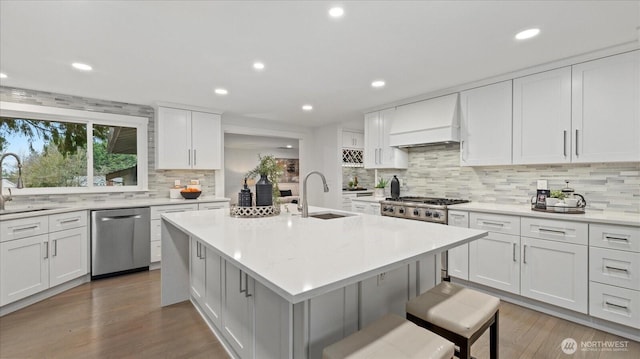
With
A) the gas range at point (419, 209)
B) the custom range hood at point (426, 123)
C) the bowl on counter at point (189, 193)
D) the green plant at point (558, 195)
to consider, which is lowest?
the gas range at point (419, 209)

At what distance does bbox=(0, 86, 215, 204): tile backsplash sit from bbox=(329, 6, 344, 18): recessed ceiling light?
357 cm

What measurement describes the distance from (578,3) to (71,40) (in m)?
3.57

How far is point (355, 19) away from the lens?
197 centimetres

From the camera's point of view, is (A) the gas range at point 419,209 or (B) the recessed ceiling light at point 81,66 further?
(A) the gas range at point 419,209

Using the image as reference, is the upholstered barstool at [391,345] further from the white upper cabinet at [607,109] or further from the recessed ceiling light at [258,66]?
the white upper cabinet at [607,109]

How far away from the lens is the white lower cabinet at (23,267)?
2566mm

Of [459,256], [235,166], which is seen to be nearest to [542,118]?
[459,256]

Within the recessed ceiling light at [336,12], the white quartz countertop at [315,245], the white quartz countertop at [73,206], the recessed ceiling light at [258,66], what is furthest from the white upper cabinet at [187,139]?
the recessed ceiling light at [336,12]

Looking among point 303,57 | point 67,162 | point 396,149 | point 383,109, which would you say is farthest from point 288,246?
point 67,162

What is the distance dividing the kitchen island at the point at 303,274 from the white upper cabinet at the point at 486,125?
1.77 meters

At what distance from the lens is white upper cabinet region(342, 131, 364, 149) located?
19.3 ft

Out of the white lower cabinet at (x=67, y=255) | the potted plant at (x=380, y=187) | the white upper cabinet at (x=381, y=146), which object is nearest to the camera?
the white lower cabinet at (x=67, y=255)

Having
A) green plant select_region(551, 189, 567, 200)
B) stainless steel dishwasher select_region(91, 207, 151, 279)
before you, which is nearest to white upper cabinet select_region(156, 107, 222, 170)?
stainless steel dishwasher select_region(91, 207, 151, 279)

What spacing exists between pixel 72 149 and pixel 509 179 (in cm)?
553
